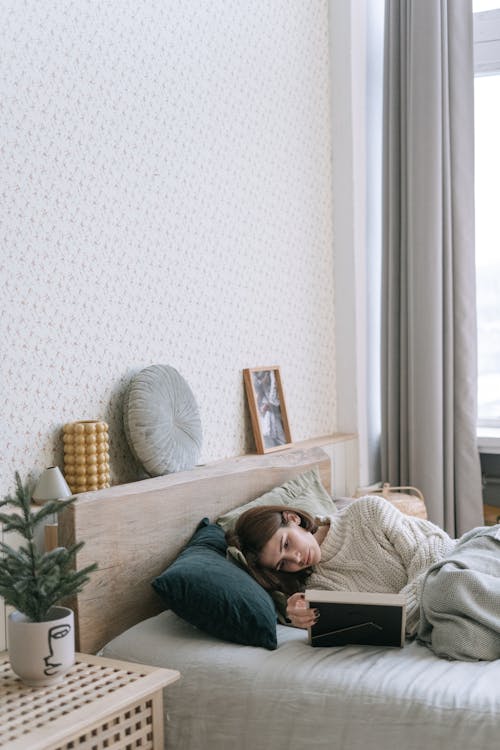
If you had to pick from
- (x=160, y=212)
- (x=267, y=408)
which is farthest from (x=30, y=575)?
(x=267, y=408)

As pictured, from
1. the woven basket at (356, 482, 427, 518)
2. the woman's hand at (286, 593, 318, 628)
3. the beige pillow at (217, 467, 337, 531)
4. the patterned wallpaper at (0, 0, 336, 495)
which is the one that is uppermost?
the patterned wallpaper at (0, 0, 336, 495)

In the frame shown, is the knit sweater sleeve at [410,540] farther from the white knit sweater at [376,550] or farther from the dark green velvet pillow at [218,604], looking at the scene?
the dark green velvet pillow at [218,604]

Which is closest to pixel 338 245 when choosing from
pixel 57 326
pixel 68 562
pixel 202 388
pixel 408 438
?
pixel 408 438

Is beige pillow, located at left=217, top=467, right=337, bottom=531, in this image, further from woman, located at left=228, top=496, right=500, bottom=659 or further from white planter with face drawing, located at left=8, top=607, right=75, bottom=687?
white planter with face drawing, located at left=8, top=607, right=75, bottom=687

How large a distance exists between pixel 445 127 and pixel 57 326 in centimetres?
200

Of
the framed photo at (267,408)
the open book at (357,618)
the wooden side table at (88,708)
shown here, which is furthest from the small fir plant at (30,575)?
the framed photo at (267,408)

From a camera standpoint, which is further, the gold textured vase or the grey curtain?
the grey curtain

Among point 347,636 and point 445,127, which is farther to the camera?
point 445,127

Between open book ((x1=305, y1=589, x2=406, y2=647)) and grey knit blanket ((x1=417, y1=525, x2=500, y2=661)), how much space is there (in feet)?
0.27

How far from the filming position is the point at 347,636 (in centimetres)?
201

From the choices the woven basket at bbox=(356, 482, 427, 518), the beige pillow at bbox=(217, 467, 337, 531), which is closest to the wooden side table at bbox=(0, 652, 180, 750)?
the beige pillow at bbox=(217, 467, 337, 531)

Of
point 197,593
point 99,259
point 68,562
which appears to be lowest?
point 197,593

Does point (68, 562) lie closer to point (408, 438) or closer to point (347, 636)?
point (347, 636)

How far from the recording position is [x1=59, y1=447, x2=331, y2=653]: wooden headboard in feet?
6.64
